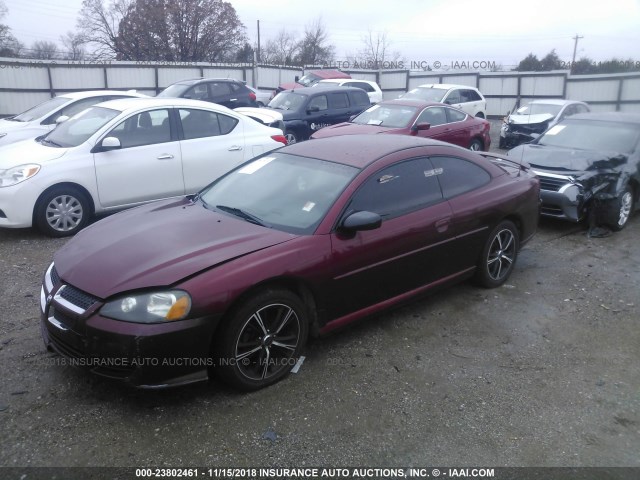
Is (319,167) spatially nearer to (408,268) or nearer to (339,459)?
(408,268)

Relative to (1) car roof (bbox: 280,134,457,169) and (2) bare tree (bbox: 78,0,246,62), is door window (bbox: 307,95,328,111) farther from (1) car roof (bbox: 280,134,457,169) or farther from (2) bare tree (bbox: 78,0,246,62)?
(2) bare tree (bbox: 78,0,246,62)

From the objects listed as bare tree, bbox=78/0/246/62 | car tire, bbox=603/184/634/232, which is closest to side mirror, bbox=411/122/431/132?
car tire, bbox=603/184/634/232

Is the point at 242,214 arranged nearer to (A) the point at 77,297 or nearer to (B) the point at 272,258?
(B) the point at 272,258

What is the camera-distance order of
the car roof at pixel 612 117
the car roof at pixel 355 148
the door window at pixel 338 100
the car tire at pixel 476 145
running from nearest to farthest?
the car roof at pixel 355 148 < the car roof at pixel 612 117 < the car tire at pixel 476 145 < the door window at pixel 338 100

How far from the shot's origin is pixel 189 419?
11.1 feet

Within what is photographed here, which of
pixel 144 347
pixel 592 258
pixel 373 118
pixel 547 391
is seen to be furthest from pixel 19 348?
pixel 373 118

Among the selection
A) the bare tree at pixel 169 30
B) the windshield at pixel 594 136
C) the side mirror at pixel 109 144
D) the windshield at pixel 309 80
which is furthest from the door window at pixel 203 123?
the bare tree at pixel 169 30

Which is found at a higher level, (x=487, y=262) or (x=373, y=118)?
(x=373, y=118)

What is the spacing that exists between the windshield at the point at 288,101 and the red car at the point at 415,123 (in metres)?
2.71

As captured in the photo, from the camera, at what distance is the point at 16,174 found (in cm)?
654

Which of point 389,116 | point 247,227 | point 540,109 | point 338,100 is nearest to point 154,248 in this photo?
Result: point 247,227

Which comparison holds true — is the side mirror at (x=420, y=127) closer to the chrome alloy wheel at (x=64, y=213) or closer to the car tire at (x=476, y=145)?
the car tire at (x=476, y=145)

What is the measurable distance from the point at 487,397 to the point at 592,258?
365cm

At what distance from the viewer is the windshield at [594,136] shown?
816 centimetres
